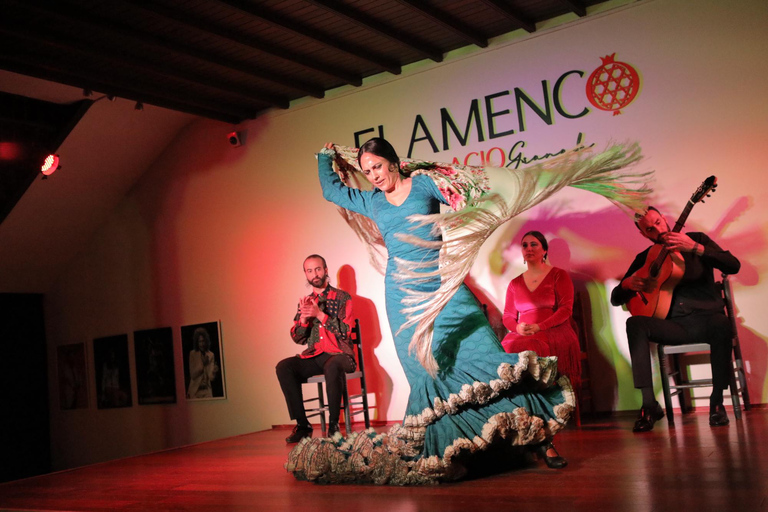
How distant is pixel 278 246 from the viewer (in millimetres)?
7227

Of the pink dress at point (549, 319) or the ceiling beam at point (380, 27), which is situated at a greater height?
the ceiling beam at point (380, 27)

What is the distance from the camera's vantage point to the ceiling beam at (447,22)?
5.41m

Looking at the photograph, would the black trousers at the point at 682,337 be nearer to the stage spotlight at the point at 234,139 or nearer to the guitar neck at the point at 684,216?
the guitar neck at the point at 684,216

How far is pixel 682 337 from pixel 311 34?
11.7ft

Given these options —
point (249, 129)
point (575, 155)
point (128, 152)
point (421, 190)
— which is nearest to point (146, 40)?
point (249, 129)

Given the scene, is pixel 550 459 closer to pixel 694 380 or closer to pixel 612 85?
pixel 694 380

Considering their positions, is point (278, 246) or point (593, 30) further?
point (278, 246)

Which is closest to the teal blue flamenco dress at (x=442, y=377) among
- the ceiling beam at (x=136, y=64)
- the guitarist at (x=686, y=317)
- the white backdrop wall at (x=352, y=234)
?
the guitarist at (x=686, y=317)

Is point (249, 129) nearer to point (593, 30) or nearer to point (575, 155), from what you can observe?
point (593, 30)

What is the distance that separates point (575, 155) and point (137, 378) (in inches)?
250

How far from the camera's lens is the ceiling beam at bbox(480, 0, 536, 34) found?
539cm

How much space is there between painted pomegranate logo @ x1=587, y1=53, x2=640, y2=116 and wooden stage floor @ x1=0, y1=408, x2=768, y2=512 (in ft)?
7.63

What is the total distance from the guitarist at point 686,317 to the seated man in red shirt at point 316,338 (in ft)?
7.34

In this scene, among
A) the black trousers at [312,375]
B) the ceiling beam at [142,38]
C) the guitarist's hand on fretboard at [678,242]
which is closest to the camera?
the guitarist's hand on fretboard at [678,242]
